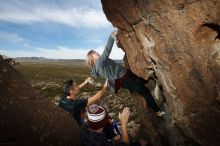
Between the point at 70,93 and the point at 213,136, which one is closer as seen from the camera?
the point at 213,136

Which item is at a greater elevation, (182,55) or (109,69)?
(182,55)

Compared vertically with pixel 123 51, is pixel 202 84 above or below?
below

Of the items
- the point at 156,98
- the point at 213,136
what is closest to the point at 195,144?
A: the point at 213,136

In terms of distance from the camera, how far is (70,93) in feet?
34.1

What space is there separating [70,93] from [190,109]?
13.5 feet

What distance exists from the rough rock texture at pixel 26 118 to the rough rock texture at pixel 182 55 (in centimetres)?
371

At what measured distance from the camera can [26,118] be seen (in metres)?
6.64

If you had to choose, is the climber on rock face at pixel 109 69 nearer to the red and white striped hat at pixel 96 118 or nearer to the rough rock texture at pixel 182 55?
the rough rock texture at pixel 182 55

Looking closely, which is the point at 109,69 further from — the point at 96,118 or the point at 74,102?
the point at 96,118

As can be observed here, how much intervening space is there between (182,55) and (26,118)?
4878 mm

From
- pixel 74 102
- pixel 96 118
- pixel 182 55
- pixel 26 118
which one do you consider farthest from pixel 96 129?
pixel 182 55

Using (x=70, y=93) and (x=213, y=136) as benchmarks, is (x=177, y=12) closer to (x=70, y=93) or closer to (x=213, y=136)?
(x=213, y=136)

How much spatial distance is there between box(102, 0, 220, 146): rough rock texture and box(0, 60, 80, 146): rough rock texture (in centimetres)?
371

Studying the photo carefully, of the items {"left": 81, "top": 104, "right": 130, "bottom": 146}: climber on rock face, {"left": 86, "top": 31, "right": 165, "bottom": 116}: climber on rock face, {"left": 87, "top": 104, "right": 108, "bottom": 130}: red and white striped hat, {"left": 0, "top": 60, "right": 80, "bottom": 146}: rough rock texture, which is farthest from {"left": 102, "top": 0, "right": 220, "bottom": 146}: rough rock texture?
{"left": 0, "top": 60, "right": 80, "bottom": 146}: rough rock texture
